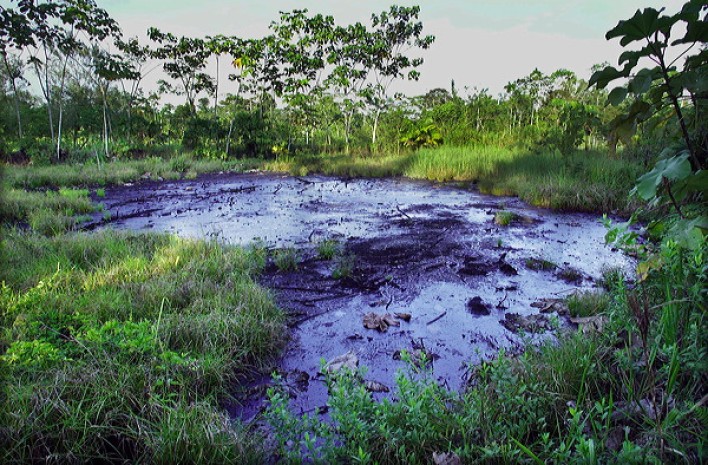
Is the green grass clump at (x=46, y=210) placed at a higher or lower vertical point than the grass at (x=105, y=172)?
A: lower

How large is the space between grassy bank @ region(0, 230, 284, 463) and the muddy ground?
319mm

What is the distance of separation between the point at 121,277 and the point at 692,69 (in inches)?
150

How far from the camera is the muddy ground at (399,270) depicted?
8.95 feet

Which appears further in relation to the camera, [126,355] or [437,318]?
[437,318]

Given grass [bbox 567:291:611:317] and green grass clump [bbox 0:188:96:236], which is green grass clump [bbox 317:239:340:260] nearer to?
grass [bbox 567:291:611:317]

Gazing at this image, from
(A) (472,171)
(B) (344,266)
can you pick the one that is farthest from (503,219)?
(A) (472,171)

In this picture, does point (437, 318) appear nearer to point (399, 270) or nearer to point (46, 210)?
point (399, 270)

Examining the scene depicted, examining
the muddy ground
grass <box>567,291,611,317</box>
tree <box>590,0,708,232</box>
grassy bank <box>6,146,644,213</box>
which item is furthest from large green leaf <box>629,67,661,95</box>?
grassy bank <box>6,146,644,213</box>

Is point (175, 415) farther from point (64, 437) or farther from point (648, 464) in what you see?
point (648, 464)

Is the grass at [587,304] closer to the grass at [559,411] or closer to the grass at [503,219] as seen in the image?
the grass at [559,411]

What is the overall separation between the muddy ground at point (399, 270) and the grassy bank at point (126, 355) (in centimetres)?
32

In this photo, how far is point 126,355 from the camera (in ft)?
7.07

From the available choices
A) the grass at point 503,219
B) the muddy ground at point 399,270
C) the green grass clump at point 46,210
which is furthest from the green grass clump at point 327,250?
the green grass clump at point 46,210

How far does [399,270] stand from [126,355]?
278 centimetres
